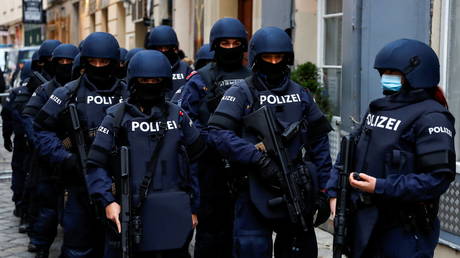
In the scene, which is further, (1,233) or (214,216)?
(1,233)

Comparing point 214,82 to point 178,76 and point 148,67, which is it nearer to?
point 148,67

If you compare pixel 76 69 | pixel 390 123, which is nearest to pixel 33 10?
pixel 76 69

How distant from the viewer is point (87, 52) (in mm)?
→ 5344

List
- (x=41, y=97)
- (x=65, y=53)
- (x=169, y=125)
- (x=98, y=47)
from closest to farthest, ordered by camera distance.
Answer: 1. (x=169, y=125)
2. (x=98, y=47)
3. (x=41, y=97)
4. (x=65, y=53)

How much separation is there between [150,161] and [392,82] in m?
1.42

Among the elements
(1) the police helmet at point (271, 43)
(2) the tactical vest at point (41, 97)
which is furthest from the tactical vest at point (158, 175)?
(2) the tactical vest at point (41, 97)

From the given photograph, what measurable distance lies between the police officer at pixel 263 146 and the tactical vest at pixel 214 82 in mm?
781

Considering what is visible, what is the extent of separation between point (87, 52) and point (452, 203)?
2954mm

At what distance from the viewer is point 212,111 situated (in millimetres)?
5648

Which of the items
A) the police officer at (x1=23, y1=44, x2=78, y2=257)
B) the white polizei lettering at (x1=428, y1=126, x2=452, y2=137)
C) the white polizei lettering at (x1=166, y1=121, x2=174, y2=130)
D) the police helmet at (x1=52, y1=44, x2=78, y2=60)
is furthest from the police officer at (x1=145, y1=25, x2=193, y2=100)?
the white polizei lettering at (x1=428, y1=126, x2=452, y2=137)

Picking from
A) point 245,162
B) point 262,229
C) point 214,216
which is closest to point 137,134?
point 245,162

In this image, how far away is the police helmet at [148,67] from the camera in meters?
4.52

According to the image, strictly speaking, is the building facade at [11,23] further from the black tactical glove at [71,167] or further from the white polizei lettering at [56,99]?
the black tactical glove at [71,167]

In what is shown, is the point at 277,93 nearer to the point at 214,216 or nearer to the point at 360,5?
the point at 214,216
